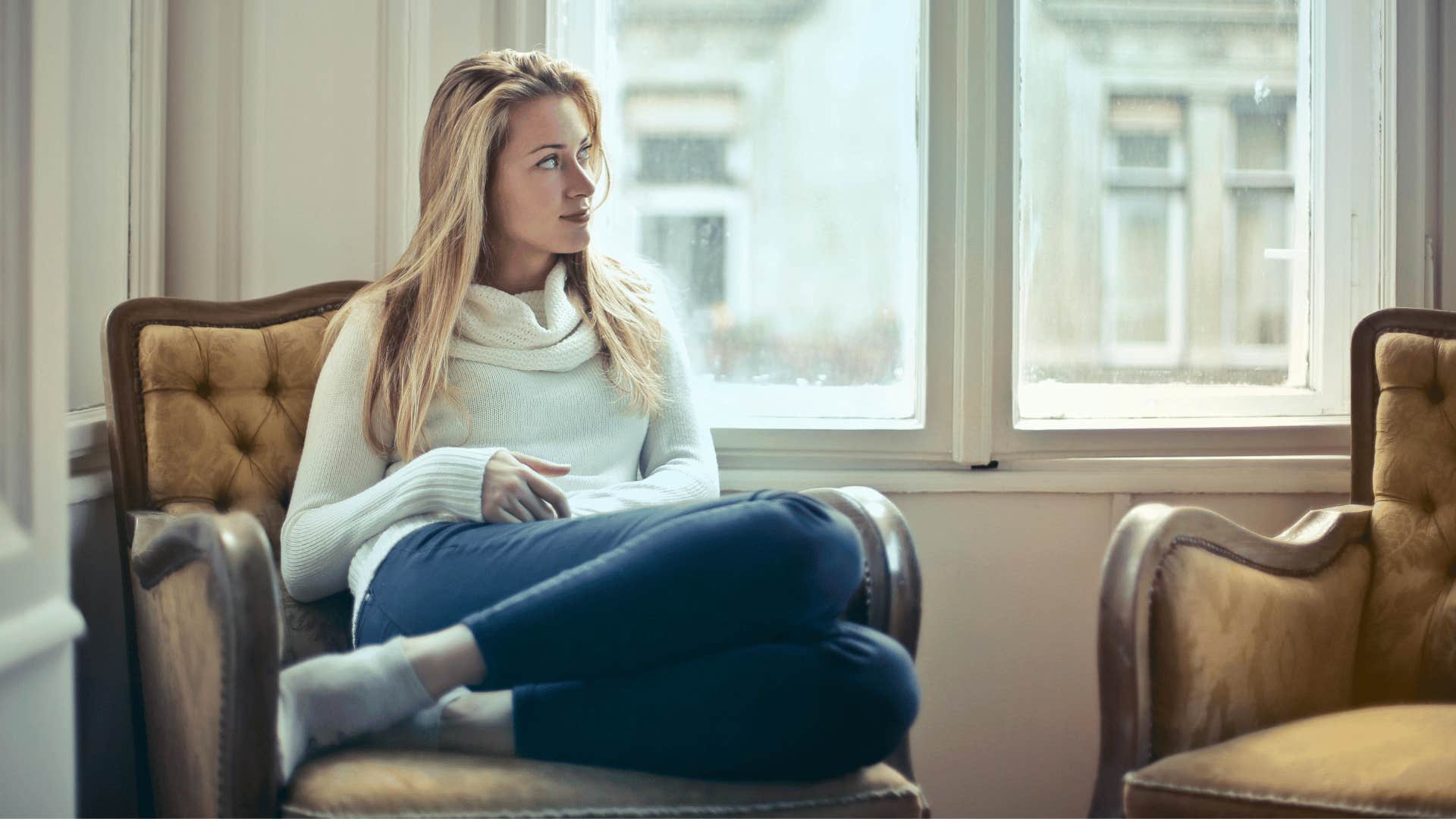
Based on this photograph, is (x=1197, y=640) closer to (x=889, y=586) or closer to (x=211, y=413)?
(x=889, y=586)

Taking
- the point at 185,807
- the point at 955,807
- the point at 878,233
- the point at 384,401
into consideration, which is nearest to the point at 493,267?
the point at 384,401

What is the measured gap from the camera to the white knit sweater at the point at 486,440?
4.67 ft

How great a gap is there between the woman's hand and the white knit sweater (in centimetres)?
1

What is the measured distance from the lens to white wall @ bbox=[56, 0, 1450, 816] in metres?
1.93

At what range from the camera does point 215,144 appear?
194 centimetres

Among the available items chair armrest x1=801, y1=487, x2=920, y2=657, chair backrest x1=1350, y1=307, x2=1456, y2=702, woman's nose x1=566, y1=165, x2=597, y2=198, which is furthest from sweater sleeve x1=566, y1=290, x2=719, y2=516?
chair backrest x1=1350, y1=307, x2=1456, y2=702

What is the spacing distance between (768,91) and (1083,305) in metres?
0.69

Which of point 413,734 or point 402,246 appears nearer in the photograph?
point 413,734

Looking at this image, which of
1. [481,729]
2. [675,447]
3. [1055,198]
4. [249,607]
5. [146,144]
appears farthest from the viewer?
[1055,198]

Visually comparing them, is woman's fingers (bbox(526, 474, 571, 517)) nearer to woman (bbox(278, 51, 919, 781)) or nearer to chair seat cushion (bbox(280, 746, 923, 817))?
woman (bbox(278, 51, 919, 781))

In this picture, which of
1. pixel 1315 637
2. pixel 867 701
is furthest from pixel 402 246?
pixel 1315 637

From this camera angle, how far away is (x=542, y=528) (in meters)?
1.34

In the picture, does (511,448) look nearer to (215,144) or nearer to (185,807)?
(185,807)

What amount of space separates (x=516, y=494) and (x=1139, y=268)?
4.12 ft
